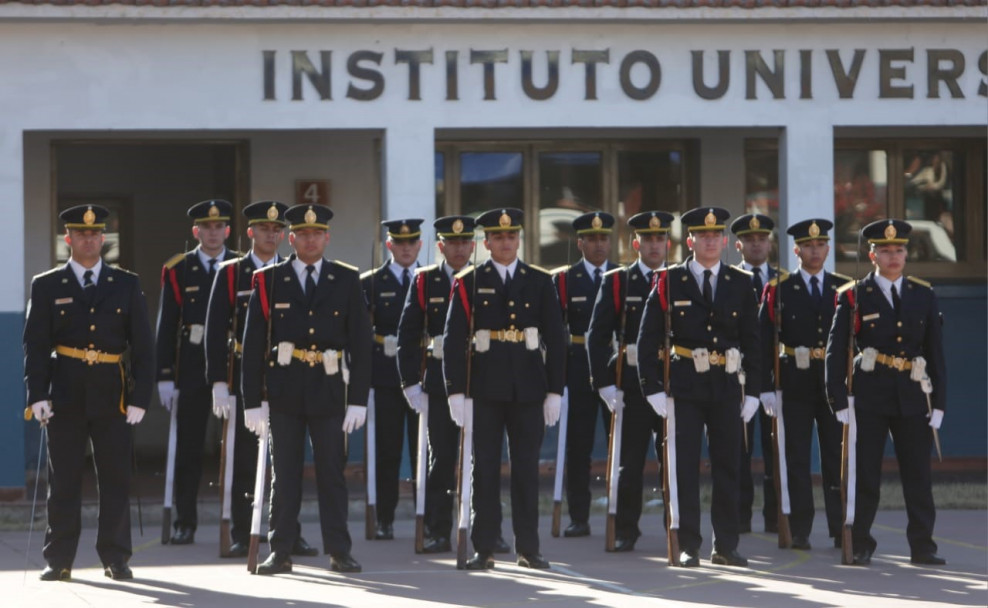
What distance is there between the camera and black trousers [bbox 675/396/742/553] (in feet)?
34.6

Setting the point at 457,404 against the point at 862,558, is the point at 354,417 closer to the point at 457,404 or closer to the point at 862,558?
the point at 457,404

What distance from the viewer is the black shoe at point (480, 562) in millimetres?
10312

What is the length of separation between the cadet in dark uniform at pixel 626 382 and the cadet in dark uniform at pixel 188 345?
2.53 metres

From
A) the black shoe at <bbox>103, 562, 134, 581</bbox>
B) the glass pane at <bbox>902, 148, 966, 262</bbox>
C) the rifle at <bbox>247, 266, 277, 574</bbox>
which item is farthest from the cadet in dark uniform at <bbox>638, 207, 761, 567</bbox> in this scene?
the glass pane at <bbox>902, 148, 966, 262</bbox>

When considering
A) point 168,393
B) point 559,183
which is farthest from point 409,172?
point 168,393

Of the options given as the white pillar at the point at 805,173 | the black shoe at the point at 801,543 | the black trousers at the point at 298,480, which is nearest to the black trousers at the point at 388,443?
the black trousers at the point at 298,480

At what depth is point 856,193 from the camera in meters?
16.9

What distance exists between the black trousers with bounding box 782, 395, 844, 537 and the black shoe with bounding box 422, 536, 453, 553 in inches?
87.9

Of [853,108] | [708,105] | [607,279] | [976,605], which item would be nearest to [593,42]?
[708,105]

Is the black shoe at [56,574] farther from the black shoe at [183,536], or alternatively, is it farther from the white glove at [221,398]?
the black shoe at [183,536]

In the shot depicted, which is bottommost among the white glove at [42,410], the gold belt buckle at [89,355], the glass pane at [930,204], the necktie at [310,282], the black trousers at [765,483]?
the black trousers at [765,483]

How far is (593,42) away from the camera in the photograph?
14258 millimetres

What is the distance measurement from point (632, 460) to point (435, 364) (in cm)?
140

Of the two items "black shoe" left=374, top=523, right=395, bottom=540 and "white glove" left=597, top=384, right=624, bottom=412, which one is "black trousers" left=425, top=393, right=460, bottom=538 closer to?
"black shoe" left=374, top=523, right=395, bottom=540
